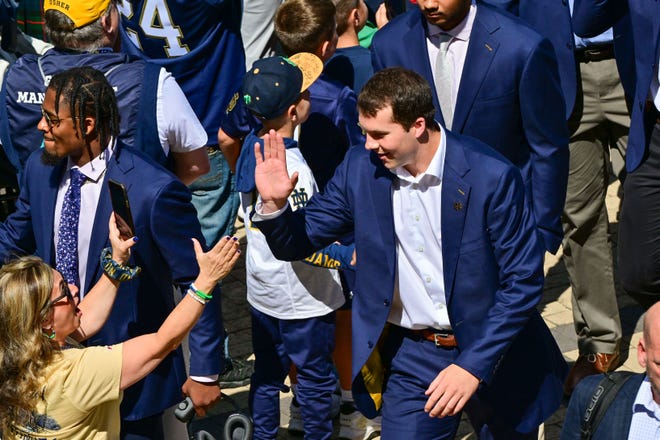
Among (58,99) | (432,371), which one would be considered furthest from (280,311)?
(58,99)

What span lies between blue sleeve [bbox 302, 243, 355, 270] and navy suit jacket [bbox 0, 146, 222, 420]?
68 centimetres

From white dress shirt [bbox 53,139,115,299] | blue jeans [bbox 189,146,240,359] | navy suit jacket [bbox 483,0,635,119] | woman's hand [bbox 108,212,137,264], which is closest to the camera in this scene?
woman's hand [bbox 108,212,137,264]

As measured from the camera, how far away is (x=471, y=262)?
5312mm

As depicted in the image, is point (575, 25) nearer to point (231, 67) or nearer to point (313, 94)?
point (313, 94)

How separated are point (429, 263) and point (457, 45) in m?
1.49

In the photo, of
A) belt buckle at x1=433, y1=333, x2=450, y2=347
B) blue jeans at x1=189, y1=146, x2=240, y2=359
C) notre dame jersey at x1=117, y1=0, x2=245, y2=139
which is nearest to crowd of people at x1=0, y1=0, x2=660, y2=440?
belt buckle at x1=433, y1=333, x2=450, y2=347

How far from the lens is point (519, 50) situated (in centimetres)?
627

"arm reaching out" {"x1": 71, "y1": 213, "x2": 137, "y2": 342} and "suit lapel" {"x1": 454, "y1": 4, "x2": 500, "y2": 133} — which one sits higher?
"suit lapel" {"x1": 454, "y1": 4, "x2": 500, "y2": 133}

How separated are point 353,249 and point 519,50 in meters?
1.29

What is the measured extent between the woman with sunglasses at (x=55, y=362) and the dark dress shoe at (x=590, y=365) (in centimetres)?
324

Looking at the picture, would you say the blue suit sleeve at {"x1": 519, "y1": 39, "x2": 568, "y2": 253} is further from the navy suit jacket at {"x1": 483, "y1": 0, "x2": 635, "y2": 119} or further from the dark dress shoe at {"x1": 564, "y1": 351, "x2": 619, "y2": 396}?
the dark dress shoe at {"x1": 564, "y1": 351, "x2": 619, "y2": 396}

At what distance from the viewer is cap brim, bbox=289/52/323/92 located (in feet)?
21.6

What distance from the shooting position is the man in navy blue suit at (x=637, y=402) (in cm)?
444

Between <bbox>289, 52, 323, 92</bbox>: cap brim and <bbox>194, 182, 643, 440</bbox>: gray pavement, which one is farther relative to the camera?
<bbox>194, 182, 643, 440</bbox>: gray pavement
